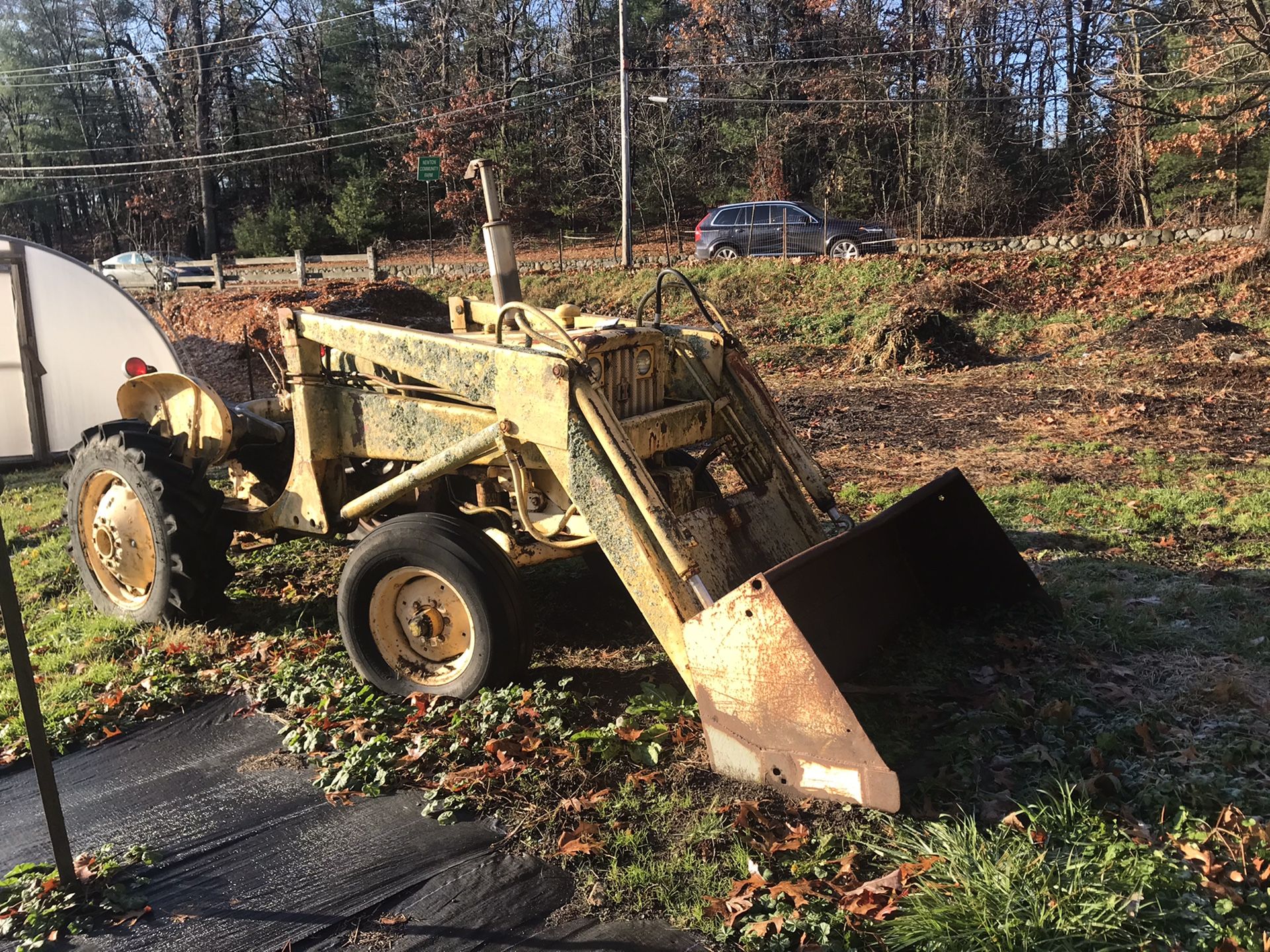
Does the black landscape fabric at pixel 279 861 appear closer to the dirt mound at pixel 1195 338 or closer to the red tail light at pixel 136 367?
the red tail light at pixel 136 367

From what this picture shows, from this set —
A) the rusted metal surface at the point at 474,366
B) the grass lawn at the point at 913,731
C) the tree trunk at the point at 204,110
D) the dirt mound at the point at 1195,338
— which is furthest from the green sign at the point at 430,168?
the tree trunk at the point at 204,110

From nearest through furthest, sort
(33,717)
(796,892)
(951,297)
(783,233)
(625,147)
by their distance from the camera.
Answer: (796,892) → (33,717) → (951,297) → (783,233) → (625,147)

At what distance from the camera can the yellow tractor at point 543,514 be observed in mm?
3529

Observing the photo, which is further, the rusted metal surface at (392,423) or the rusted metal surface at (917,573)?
the rusted metal surface at (392,423)

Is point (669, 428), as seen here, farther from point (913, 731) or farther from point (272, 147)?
point (272, 147)

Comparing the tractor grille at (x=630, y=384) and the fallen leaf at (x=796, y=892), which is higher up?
the tractor grille at (x=630, y=384)

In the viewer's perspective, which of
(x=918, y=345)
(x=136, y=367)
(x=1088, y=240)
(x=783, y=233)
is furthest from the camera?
(x=783, y=233)

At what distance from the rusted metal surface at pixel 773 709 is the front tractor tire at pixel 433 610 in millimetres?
1021

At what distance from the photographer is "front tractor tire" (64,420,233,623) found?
209 inches

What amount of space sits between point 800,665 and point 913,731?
1.04 m

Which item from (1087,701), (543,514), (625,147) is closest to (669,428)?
(543,514)

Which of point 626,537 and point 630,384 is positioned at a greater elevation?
point 630,384

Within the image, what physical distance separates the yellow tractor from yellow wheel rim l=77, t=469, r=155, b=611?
0.01 metres

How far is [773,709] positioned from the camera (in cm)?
339
